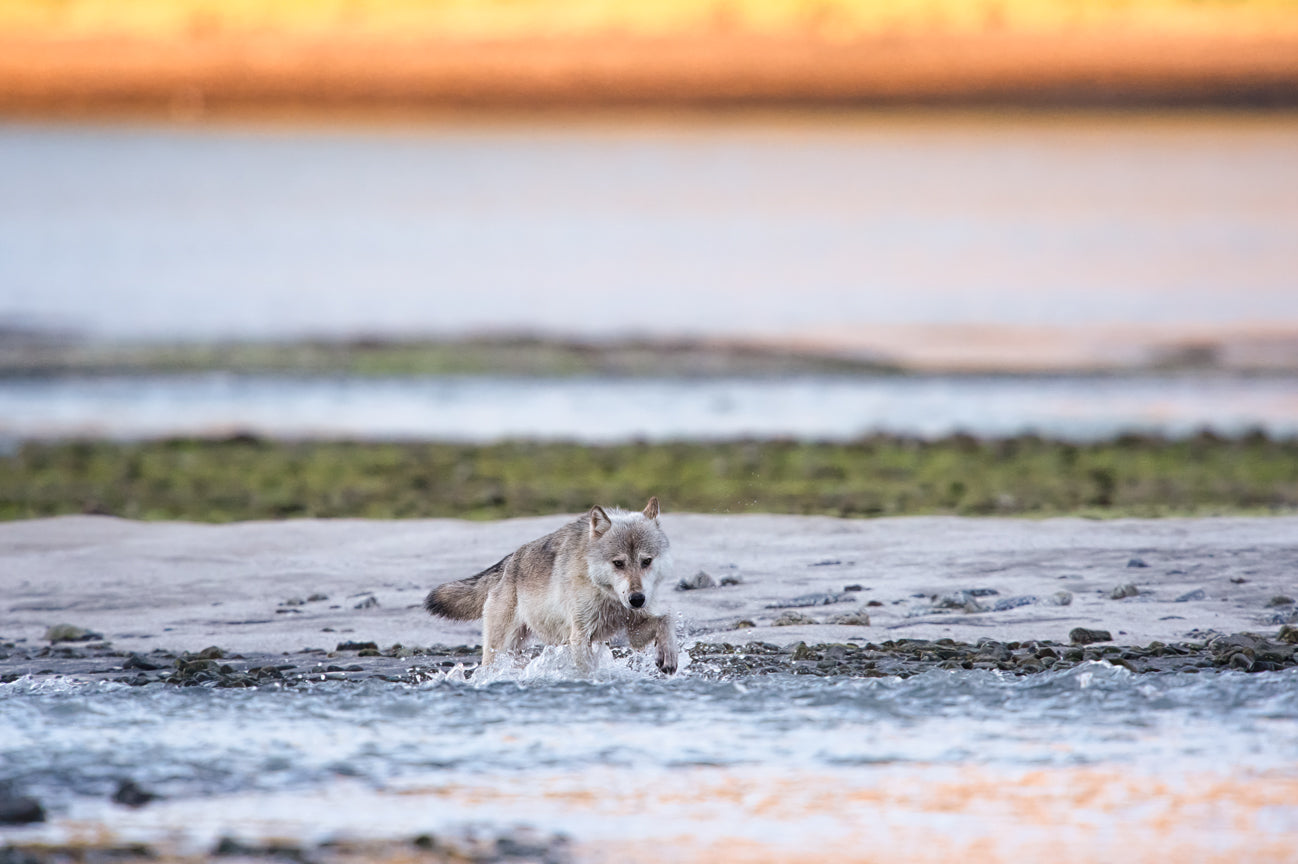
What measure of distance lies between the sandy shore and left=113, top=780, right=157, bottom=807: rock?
3.33 metres

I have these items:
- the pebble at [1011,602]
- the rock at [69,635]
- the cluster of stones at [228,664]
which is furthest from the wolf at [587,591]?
the rock at [69,635]

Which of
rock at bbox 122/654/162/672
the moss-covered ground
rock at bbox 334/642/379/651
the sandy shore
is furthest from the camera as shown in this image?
the moss-covered ground

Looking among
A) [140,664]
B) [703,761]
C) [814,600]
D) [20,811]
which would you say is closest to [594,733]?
[703,761]

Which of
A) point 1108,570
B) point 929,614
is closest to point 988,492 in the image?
point 1108,570

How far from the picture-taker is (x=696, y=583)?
12188 mm

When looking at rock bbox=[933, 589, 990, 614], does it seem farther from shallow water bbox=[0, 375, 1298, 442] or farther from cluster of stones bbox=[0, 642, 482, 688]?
shallow water bbox=[0, 375, 1298, 442]

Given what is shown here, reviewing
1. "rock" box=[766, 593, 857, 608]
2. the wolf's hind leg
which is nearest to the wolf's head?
the wolf's hind leg

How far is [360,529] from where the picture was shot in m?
14.8

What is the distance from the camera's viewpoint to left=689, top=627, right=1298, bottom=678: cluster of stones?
9578 millimetres

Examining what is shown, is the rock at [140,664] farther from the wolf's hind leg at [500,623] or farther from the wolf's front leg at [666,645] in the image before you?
the wolf's front leg at [666,645]

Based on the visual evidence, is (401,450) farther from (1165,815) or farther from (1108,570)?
(1165,815)

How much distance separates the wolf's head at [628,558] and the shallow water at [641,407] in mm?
15172

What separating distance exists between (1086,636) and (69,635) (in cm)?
679

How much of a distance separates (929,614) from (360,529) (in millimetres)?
5785
